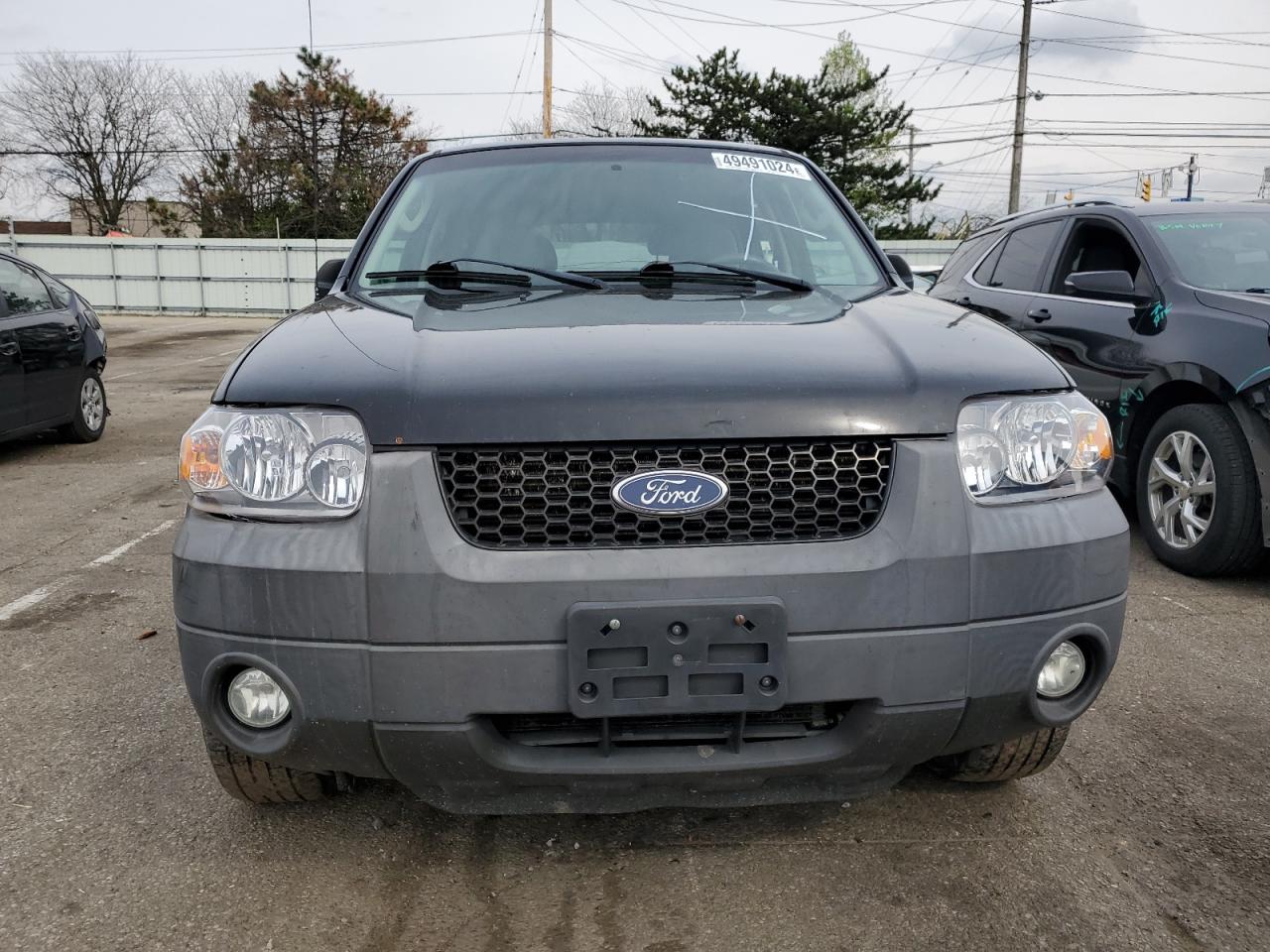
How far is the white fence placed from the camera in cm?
2794

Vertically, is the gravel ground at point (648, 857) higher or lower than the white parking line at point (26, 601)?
higher

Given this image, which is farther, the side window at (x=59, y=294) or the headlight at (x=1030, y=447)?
the side window at (x=59, y=294)

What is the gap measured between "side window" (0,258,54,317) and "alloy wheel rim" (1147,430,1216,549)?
7.33 metres

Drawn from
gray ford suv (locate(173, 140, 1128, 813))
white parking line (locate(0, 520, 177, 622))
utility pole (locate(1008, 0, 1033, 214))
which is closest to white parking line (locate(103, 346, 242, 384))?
white parking line (locate(0, 520, 177, 622))

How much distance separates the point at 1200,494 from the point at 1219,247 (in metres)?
1.28

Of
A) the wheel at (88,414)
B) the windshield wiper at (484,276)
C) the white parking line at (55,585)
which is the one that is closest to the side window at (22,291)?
the wheel at (88,414)

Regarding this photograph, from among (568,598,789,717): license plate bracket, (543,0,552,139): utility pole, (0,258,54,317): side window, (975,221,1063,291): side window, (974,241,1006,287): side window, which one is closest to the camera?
(568,598,789,717): license plate bracket

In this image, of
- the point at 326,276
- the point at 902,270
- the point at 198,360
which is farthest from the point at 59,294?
the point at 198,360

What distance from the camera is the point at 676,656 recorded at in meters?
1.87

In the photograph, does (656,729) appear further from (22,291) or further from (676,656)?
(22,291)

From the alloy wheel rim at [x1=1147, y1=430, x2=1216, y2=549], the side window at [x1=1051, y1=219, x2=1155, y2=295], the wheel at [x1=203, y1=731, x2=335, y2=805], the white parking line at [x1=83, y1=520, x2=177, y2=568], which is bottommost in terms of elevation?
the white parking line at [x1=83, y1=520, x2=177, y2=568]

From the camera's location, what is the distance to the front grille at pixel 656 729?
199 cm

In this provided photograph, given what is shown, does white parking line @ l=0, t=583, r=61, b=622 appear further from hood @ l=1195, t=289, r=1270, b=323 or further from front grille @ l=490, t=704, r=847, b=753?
hood @ l=1195, t=289, r=1270, b=323

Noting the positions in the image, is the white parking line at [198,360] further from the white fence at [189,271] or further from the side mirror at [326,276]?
the side mirror at [326,276]
